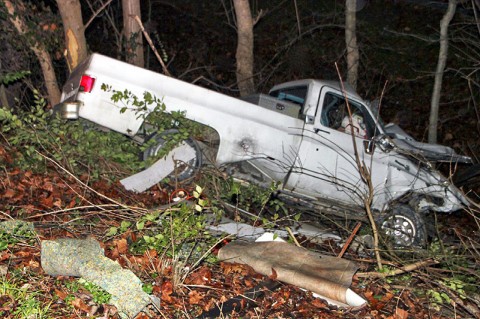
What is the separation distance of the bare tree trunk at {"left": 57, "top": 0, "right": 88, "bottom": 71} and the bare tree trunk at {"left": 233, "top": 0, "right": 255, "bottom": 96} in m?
3.28

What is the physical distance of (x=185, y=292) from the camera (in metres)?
5.25

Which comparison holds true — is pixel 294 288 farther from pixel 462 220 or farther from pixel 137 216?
pixel 462 220

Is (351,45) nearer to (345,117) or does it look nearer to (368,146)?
(345,117)

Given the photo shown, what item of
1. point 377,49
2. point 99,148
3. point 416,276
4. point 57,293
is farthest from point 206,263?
point 377,49

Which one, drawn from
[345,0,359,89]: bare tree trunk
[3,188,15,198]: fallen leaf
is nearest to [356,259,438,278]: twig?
[3,188,15,198]: fallen leaf

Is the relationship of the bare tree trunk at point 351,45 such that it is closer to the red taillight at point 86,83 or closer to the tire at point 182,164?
the tire at point 182,164

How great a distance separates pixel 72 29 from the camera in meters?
11.1

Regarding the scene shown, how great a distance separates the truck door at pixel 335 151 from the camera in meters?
9.27

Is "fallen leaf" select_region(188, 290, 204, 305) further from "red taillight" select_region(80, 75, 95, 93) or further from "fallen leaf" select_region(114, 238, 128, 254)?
"red taillight" select_region(80, 75, 95, 93)

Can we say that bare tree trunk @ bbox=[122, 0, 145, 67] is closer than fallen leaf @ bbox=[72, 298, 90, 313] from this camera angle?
No

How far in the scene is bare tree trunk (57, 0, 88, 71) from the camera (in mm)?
11023

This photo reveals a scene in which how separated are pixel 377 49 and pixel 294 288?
15.1m

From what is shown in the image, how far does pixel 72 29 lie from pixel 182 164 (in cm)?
391

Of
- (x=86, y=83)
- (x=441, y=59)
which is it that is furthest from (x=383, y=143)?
(x=441, y=59)
